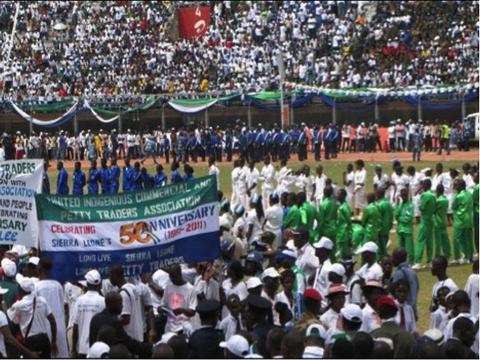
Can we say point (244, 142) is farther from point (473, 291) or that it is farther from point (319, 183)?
point (473, 291)

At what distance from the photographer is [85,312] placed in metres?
12.5

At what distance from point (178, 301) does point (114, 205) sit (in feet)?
3.81

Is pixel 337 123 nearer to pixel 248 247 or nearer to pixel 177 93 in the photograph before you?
pixel 177 93

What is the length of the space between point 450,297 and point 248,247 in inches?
284

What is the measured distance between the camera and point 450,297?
39.9 feet

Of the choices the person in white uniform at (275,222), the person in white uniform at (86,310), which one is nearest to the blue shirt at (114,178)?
the person in white uniform at (275,222)

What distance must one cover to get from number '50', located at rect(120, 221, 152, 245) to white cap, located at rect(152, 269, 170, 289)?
336 millimetres

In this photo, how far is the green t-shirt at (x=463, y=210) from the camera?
20.8 metres

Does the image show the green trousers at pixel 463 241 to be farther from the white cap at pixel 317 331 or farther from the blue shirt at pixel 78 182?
the blue shirt at pixel 78 182

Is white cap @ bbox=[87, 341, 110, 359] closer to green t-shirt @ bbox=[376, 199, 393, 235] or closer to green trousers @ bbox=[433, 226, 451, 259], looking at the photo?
green t-shirt @ bbox=[376, 199, 393, 235]

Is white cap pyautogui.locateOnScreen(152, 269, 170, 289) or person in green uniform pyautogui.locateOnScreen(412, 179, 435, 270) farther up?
white cap pyautogui.locateOnScreen(152, 269, 170, 289)

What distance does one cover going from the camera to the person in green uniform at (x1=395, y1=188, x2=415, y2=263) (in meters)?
20.5

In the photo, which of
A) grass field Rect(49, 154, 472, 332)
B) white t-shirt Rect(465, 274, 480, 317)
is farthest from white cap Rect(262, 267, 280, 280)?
grass field Rect(49, 154, 472, 332)

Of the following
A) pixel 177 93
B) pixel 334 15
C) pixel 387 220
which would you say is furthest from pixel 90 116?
pixel 387 220
